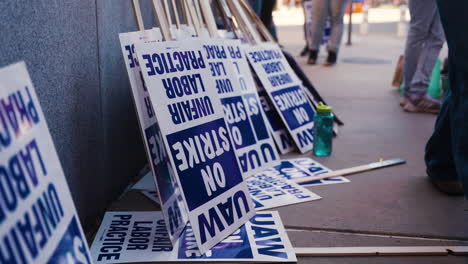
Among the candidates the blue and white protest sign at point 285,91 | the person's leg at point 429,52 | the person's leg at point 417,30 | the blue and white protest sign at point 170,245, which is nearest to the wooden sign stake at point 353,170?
the blue and white protest sign at point 285,91

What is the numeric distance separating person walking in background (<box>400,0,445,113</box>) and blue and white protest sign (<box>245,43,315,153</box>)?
1182 millimetres

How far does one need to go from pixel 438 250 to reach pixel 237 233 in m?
0.71

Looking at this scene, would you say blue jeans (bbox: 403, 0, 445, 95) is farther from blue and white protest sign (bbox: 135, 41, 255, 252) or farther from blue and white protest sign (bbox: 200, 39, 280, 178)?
blue and white protest sign (bbox: 135, 41, 255, 252)

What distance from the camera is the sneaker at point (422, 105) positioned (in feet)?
12.7

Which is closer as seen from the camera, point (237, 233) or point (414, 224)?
point (237, 233)

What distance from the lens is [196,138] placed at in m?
1.75

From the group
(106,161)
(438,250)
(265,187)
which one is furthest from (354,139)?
(106,161)

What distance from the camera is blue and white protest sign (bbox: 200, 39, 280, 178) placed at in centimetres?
238

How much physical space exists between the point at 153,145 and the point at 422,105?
2826 millimetres

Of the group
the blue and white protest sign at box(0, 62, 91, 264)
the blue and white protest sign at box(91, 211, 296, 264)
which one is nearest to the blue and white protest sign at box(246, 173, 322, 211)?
the blue and white protest sign at box(91, 211, 296, 264)

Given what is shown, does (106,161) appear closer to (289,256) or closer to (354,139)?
(289,256)

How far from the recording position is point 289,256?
1.63 m

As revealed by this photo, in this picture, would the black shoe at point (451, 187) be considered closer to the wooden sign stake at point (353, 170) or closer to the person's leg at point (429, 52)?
the wooden sign stake at point (353, 170)

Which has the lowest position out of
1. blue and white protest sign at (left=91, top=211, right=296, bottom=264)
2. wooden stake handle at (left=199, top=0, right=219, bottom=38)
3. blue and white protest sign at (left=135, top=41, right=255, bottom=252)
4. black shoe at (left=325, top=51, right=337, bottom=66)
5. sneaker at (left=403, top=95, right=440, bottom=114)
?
black shoe at (left=325, top=51, right=337, bottom=66)
